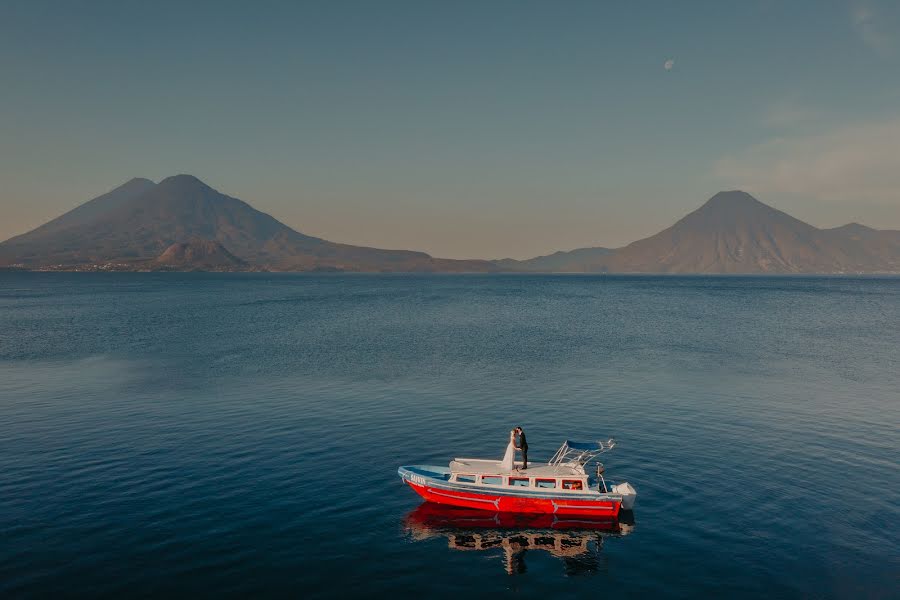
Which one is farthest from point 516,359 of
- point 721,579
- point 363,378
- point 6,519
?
point 6,519

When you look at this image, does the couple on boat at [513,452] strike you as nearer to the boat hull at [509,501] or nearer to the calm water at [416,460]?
the boat hull at [509,501]

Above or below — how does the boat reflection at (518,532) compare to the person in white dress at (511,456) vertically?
below

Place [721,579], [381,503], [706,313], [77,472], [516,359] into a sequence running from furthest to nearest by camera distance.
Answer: [706,313], [516,359], [77,472], [381,503], [721,579]

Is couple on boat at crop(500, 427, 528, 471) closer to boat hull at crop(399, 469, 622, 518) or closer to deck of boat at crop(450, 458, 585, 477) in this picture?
deck of boat at crop(450, 458, 585, 477)

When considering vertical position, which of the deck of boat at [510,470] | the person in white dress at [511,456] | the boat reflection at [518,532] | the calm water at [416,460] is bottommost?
the boat reflection at [518,532]

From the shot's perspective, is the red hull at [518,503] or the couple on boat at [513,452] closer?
the red hull at [518,503]

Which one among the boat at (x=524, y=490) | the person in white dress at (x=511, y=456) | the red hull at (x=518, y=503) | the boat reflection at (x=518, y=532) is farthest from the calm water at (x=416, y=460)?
the person in white dress at (x=511, y=456)

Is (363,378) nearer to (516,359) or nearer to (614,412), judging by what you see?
(516,359)

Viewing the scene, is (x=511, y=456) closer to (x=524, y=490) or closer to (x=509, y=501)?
(x=524, y=490)

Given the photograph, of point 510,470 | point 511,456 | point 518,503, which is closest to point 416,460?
point 511,456

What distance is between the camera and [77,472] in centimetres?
3341

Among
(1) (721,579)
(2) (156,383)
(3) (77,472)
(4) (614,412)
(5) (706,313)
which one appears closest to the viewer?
(1) (721,579)

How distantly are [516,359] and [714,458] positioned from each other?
4003cm

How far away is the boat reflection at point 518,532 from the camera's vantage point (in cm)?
2512
